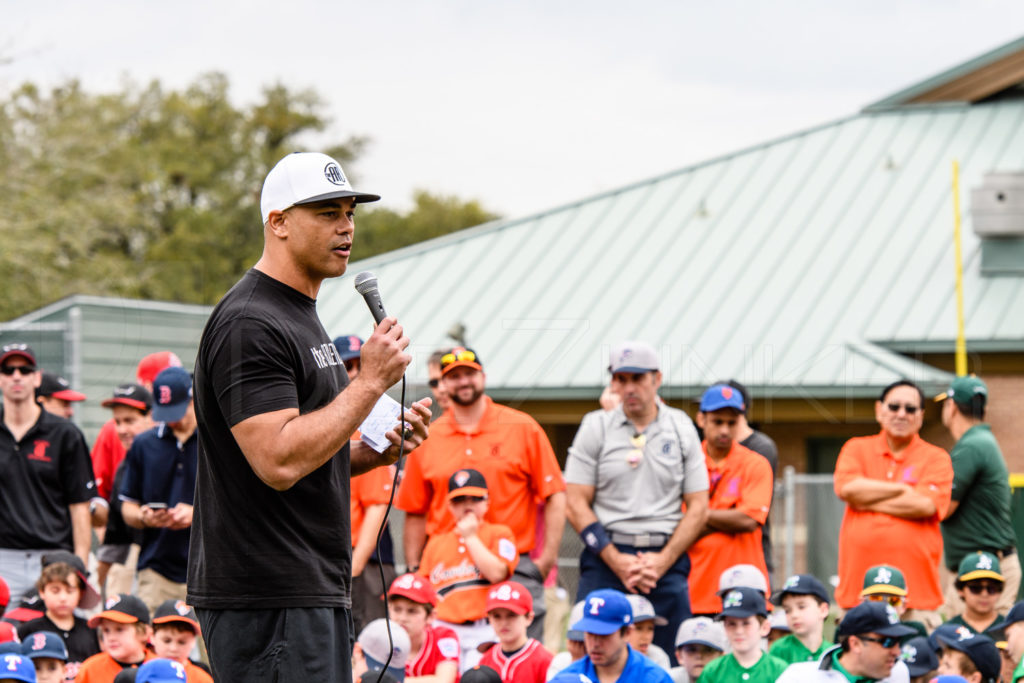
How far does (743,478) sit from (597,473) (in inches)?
37.5

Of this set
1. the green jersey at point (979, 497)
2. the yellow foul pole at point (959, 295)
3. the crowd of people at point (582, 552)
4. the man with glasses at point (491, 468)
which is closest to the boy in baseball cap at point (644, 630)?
the crowd of people at point (582, 552)

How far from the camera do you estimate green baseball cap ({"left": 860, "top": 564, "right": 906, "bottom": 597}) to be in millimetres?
7289

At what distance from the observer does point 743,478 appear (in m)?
7.92

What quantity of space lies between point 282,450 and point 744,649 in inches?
171

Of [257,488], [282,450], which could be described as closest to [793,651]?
[257,488]

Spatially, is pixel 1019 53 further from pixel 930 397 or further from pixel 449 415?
pixel 449 415

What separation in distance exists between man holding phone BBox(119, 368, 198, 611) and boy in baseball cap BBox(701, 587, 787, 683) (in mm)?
3126

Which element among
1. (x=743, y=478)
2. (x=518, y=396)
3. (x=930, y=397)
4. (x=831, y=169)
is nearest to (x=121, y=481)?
(x=743, y=478)

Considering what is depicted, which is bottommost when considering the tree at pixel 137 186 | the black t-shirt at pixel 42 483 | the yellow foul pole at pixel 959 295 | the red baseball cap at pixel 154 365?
the black t-shirt at pixel 42 483

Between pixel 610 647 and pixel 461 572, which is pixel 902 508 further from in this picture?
pixel 461 572

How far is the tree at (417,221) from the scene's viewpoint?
43750mm

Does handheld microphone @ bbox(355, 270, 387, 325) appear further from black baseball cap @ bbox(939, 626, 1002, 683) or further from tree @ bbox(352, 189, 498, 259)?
tree @ bbox(352, 189, 498, 259)

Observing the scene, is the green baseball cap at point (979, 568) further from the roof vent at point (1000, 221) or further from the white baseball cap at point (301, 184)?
the roof vent at point (1000, 221)

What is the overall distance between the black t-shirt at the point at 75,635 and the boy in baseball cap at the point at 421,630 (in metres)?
1.81
